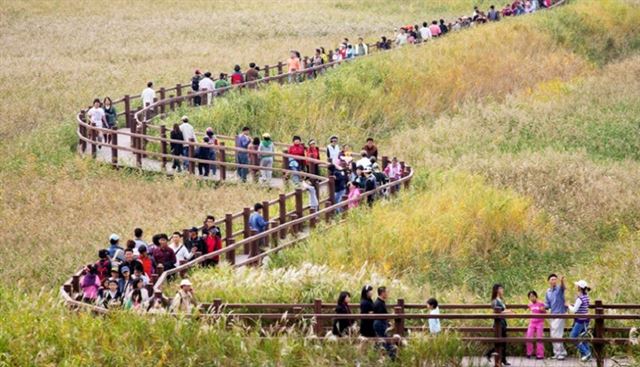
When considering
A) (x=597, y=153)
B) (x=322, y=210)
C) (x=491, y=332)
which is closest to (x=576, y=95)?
(x=597, y=153)

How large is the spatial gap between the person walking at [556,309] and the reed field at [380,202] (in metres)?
1.09

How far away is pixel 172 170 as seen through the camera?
121 ft

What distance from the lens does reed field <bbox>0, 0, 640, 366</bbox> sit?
22.7 m

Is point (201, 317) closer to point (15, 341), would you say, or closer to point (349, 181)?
point (15, 341)

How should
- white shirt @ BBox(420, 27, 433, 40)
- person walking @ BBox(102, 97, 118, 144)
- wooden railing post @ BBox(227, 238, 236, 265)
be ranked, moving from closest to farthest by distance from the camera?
wooden railing post @ BBox(227, 238, 236, 265)
person walking @ BBox(102, 97, 118, 144)
white shirt @ BBox(420, 27, 433, 40)

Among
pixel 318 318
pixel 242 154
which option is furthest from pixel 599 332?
pixel 242 154

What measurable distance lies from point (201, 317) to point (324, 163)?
1089 cm

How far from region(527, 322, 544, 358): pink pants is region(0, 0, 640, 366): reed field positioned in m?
0.96

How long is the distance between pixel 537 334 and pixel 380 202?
9.43 metres

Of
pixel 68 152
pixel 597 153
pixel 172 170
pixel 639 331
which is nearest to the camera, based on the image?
pixel 639 331

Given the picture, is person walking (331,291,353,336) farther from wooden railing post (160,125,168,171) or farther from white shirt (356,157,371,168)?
wooden railing post (160,125,168,171)

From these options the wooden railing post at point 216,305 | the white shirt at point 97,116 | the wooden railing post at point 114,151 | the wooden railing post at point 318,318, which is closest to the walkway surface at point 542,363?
the wooden railing post at point 318,318

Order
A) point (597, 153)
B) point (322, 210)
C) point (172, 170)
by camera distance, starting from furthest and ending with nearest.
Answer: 1. point (597, 153)
2. point (172, 170)
3. point (322, 210)

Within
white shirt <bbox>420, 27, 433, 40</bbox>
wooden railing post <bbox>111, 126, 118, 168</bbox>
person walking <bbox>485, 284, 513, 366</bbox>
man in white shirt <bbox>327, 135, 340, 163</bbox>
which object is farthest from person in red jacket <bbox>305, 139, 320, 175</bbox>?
white shirt <bbox>420, 27, 433, 40</bbox>
